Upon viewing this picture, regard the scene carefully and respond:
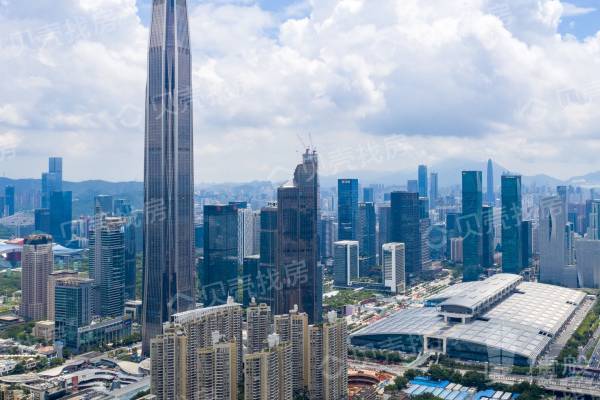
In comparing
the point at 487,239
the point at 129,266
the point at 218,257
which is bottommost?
the point at 129,266

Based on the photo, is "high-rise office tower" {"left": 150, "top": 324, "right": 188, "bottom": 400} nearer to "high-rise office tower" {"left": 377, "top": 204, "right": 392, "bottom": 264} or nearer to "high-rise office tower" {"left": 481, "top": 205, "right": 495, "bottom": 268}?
"high-rise office tower" {"left": 481, "top": 205, "right": 495, "bottom": 268}

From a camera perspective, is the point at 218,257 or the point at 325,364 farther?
the point at 218,257

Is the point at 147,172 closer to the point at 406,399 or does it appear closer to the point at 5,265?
the point at 406,399

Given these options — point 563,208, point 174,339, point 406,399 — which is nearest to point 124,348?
point 174,339

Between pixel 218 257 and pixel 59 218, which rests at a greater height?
pixel 59 218

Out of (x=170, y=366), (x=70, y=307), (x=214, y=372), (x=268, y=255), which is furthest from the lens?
(x=268, y=255)

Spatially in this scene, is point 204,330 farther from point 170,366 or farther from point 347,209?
point 347,209

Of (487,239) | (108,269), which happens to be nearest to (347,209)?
(487,239)

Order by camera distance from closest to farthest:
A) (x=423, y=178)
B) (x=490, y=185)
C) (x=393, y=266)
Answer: (x=393, y=266) → (x=423, y=178) → (x=490, y=185)
